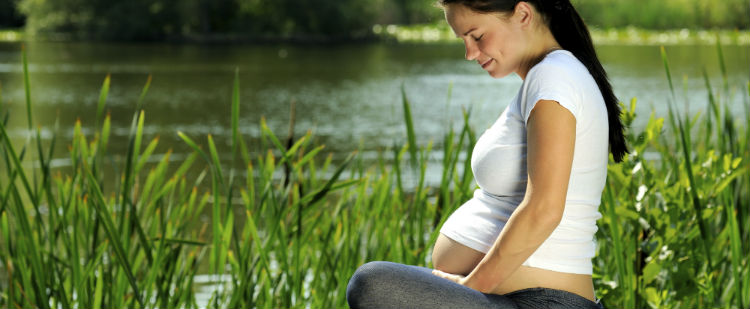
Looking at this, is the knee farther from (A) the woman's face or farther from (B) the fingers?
(A) the woman's face

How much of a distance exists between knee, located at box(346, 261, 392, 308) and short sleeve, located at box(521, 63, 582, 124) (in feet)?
0.97

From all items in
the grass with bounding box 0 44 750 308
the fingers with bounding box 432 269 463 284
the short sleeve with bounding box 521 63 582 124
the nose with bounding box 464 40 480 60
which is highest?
the nose with bounding box 464 40 480 60

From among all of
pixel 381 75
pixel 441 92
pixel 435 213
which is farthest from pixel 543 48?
pixel 381 75

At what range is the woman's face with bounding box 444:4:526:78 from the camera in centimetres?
140

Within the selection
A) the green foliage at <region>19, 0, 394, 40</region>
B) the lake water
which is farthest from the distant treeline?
the lake water

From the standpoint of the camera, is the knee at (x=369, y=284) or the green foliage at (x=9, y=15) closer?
the knee at (x=369, y=284)

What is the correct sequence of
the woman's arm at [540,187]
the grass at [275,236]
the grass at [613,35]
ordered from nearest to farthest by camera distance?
the woman's arm at [540,187] → the grass at [275,236] → the grass at [613,35]

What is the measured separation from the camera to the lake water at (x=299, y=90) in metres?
12.1

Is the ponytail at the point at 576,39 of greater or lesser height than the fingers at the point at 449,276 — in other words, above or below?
above

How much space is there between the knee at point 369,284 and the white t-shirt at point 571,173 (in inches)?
7.4

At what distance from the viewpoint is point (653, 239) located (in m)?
2.45

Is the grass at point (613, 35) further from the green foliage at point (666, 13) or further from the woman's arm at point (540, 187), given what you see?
the woman's arm at point (540, 187)

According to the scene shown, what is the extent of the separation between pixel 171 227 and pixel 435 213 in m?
0.85

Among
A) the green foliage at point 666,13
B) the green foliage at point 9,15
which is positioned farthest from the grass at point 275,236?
the green foliage at point 9,15
